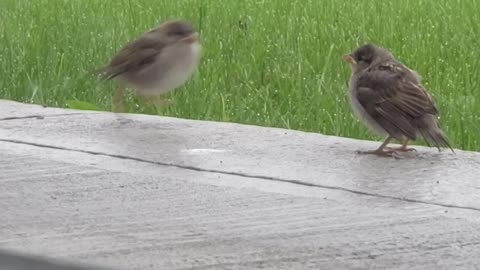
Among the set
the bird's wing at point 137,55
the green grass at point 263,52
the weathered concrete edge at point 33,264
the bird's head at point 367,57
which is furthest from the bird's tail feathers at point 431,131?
the weathered concrete edge at point 33,264

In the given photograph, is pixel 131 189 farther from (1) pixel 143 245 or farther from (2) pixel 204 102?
(2) pixel 204 102

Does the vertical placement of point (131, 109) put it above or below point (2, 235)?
below

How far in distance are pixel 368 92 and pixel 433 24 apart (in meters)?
5.77

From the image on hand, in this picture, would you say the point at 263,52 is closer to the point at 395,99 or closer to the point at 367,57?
the point at 367,57

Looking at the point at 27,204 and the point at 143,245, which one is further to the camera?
the point at 27,204

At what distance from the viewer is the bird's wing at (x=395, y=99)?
5703 mm

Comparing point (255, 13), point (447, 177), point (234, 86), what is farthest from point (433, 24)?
point (447, 177)

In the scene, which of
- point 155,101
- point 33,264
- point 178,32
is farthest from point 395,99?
point 33,264

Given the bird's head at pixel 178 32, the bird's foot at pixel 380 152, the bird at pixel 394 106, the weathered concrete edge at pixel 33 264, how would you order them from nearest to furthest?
the weathered concrete edge at pixel 33 264 < the bird's foot at pixel 380 152 < the bird at pixel 394 106 < the bird's head at pixel 178 32

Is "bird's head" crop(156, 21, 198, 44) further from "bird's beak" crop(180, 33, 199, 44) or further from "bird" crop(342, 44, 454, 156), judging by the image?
"bird" crop(342, 44, 454, 156)

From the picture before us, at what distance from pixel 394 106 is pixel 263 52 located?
4.30 m

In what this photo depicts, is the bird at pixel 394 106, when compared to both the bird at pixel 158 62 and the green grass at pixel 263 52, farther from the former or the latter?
the bird at pixel 158 62

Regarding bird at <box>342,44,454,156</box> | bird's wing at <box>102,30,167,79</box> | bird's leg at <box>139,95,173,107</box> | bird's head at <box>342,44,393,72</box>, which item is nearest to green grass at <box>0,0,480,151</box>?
bird's leg at <box>139,95,173,107</box>

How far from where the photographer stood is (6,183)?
461cm
